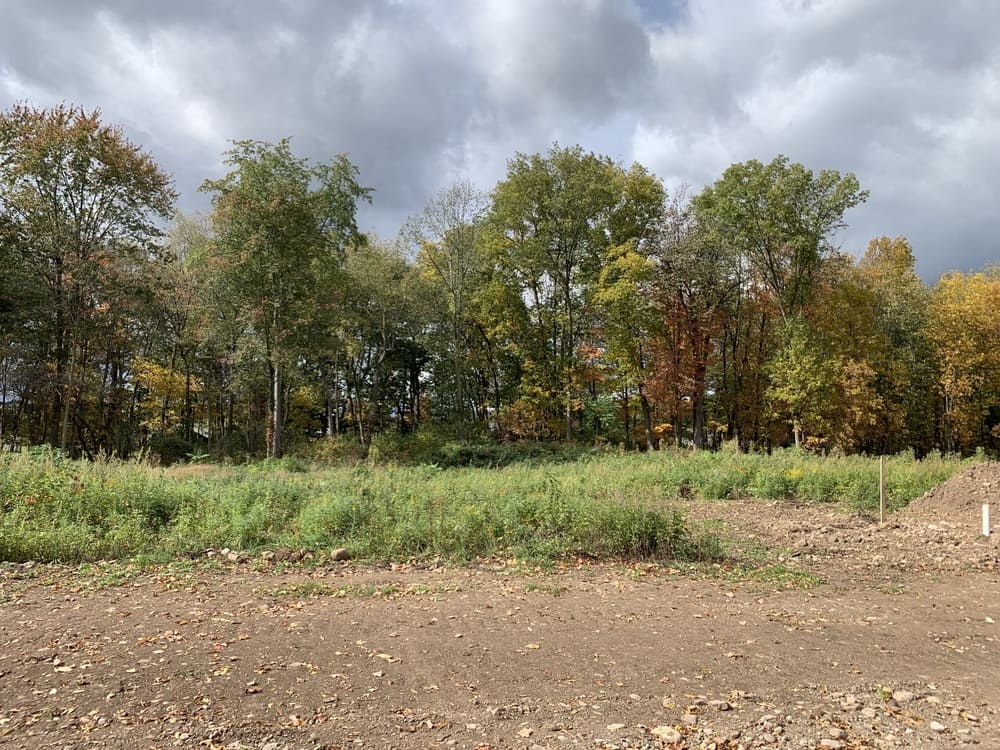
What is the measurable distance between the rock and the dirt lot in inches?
0.6

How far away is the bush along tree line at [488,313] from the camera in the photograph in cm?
2217

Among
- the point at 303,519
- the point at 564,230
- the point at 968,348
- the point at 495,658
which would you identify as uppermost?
the point at 564,230

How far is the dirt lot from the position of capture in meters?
3.62

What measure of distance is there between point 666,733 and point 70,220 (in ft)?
86.7

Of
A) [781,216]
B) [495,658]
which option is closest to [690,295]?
[781,216]

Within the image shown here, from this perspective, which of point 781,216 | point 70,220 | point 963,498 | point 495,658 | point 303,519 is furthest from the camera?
point 781,216

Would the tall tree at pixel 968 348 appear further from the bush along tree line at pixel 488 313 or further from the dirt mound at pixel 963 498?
the dirt mound at pixel 963 498

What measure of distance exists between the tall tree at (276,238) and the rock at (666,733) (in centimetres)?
2122

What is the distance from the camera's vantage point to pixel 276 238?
22344mm

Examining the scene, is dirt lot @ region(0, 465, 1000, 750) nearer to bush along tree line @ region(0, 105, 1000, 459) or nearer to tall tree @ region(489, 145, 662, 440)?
bush along tree line @ region(0, 105, 1000, 459)

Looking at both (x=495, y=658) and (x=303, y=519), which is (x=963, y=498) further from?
(x=303, y=519)

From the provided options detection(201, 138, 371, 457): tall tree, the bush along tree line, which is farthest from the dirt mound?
detection(201, 138, 371, 457): tall tree

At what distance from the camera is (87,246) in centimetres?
2228

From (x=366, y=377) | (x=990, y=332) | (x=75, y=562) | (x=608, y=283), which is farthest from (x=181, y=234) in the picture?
(x=990, y=332)
